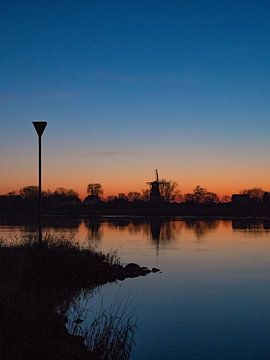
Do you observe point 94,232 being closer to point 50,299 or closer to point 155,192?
point 50,299

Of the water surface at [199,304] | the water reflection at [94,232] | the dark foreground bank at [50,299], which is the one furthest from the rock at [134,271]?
the water reflection at [94,232]

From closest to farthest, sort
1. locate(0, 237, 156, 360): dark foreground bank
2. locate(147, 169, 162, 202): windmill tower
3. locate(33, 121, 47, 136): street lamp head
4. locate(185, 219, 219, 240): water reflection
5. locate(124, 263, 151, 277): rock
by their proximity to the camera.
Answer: locate(0, 237, 156, 360): dark foreground bank, locate(33, 121, 47, 136): street lamp head, locate(124, 263, 151, 277): rock, locate(185, 219, 219, 240): water reflection, locate(147, 169, 162, 202): windmill tower

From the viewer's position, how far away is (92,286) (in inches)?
727

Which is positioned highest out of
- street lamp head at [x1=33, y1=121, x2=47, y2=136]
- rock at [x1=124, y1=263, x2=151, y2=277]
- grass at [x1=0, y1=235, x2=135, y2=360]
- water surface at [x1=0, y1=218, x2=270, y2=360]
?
street lamp head at [x1=33, y1=121, x2=47, y2=136]

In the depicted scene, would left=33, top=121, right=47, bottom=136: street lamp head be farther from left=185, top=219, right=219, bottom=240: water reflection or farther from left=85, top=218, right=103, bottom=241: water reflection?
left=185, top=219, right=219, bottom=240: water reflection

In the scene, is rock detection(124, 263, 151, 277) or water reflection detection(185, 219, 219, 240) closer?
rock detection(124, 263, 151, 277)

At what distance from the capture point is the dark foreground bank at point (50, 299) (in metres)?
8.02

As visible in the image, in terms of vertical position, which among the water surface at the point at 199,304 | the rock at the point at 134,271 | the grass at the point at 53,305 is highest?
the grass at the point at 53,305

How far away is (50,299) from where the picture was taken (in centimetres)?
1423

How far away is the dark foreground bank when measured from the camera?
26.3 ft

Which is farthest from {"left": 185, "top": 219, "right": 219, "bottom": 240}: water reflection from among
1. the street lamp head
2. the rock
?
the street lamp head

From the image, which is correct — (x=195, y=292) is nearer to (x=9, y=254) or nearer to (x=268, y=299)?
(x=268, y=299)

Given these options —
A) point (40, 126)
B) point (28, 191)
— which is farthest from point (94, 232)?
point (28, 191)

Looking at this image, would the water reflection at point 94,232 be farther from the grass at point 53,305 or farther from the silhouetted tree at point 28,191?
the silhouetted tree at point 28,191
